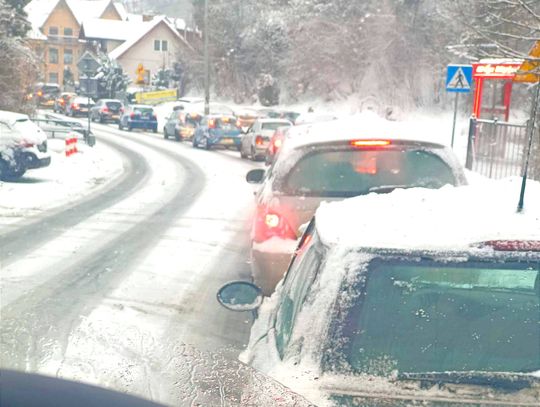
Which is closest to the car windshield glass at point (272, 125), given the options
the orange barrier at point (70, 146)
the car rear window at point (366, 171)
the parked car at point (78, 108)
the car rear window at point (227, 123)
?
the car rear window at point (227, 123)

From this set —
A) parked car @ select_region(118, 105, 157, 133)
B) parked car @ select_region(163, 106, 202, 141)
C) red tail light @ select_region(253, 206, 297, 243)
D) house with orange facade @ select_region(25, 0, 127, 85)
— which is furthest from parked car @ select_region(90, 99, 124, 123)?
house with orange facade @ select_region(25, 0, 127, 85)

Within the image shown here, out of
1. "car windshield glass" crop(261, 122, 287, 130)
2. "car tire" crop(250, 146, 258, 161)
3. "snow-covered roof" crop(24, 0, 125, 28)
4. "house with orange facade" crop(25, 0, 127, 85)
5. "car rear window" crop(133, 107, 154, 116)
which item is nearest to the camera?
"car tire" crop(250, 146, 258, 161)

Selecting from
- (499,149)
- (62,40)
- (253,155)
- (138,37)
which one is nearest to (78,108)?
(253,155)

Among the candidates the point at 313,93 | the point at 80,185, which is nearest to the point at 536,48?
the point at 80,185

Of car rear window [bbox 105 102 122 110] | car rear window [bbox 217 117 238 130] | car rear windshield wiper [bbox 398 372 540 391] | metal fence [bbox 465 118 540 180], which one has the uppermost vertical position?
car rear windshield wiper [bbox 398 372 540 391]

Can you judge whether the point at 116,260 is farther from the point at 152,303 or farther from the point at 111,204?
the point at 111,204

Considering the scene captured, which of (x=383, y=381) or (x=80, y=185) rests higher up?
(x=383, y=381)

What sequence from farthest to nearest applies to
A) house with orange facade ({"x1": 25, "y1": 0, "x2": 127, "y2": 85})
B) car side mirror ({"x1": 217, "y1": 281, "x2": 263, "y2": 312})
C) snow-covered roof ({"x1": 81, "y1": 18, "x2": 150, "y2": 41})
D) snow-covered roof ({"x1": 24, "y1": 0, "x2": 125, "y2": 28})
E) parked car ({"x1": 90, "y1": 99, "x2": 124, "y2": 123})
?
snow-covered roof ({"x1": 24, "y1": 0, "x2": 125, "y2": 28}), house with orange facade ({"x1": 25, "y1": 0, "x2": 127, "y2": 85}), snow-covered roof ({"x1": 81, "y1": 18, "x2": 150, "y2": 41}), parked car ({"x1": 90, "y1": 99, "x2": 124, "y2": 123}), car side mirror ({"x1": 217, "y1": 281, "x2": 263, "y2": 312})

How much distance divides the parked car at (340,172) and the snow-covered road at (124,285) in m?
1.06

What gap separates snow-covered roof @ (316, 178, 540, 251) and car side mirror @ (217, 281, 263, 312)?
1.90 ft

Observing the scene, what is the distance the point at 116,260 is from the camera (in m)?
9.01

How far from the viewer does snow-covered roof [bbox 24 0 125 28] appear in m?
91.9

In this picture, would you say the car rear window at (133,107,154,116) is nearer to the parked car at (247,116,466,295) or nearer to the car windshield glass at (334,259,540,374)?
the parked car at (247,116,466,295)

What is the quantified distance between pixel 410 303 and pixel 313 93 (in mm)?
47284
